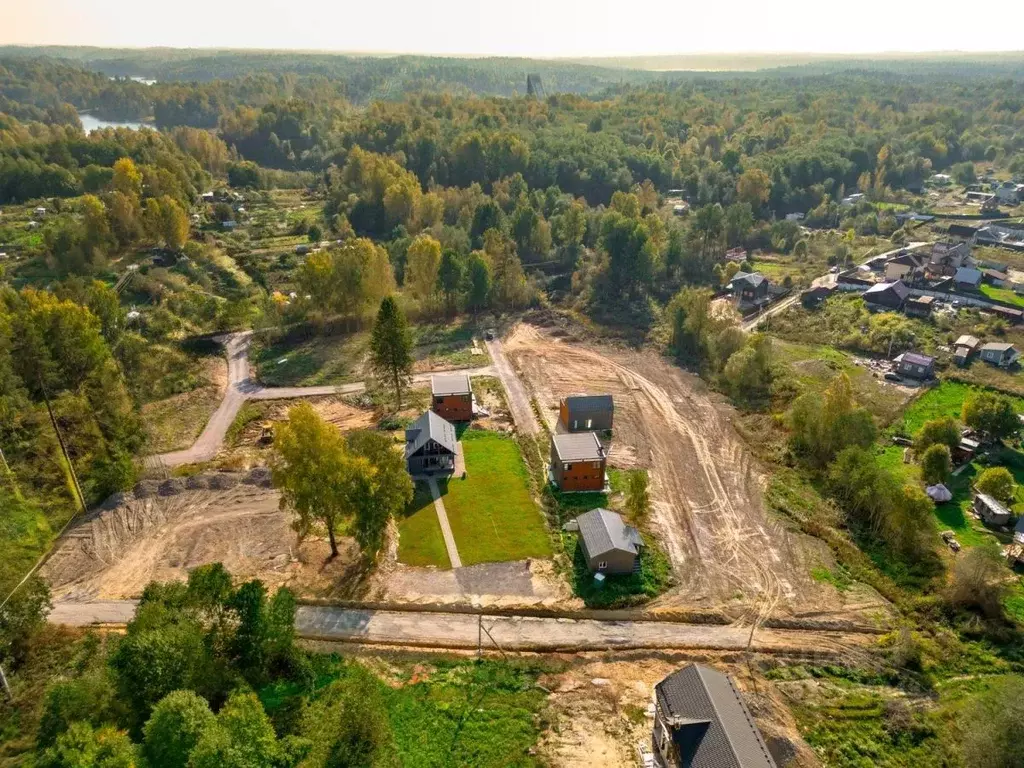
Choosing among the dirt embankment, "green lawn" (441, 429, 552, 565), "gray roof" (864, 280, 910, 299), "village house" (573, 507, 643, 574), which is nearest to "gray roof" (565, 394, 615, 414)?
the dirt embankment

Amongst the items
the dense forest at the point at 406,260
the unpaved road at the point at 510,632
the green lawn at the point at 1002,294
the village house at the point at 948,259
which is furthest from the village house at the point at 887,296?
the unpaved road at the point at 510,632

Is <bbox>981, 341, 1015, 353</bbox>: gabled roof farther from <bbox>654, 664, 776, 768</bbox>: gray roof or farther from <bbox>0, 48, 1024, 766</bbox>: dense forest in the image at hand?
<bbox>654, 664, 776, 768</bbox>: gray roof

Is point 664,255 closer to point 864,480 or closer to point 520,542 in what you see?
point 864,480

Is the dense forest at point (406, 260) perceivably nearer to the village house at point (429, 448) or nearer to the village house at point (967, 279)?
the village house at point (967, 279)

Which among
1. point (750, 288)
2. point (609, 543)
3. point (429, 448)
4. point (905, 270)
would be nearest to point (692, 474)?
point (609, 543)

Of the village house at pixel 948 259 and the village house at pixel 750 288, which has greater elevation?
the village house at pixel 948 259

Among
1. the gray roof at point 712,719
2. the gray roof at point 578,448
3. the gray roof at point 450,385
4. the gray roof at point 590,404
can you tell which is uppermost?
the gray roof at point 712,719

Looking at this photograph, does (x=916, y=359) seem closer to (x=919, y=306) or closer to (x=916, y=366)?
(x=916, y=366)
